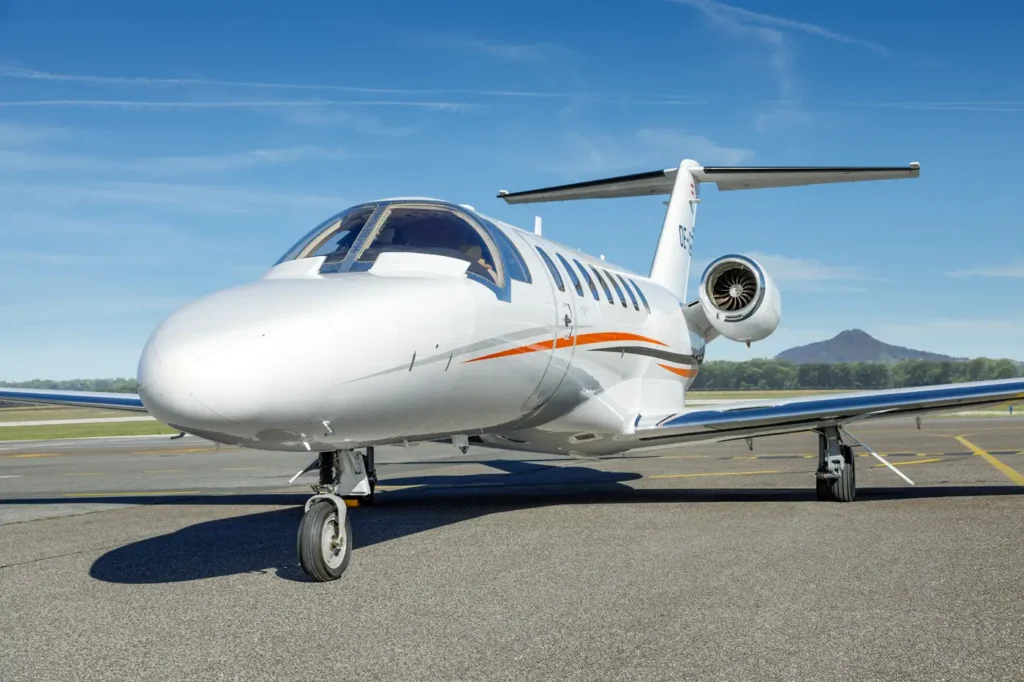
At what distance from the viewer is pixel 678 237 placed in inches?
710

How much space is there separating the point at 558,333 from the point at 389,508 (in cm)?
353

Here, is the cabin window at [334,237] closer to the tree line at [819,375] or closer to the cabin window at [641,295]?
the cabin window at [641,295]

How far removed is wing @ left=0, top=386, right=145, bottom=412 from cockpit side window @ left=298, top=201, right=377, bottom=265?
21.1 ft

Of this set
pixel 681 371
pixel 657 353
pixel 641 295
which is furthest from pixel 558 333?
pixel 681 371

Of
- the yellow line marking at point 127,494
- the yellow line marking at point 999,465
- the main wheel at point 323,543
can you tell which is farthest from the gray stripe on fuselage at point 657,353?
the yellow line marking at point 127,494

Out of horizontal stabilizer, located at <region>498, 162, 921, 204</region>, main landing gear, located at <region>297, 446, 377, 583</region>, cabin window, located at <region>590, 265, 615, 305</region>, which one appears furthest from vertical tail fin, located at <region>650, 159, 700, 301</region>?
Answer: main landing gear, located at <region>297, 446, 377, 583</region>

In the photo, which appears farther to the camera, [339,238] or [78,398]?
[78,398]

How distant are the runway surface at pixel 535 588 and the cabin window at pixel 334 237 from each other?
2.42 meters

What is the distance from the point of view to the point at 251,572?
7.18 metres

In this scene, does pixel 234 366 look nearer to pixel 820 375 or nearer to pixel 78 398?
pixel 78 398

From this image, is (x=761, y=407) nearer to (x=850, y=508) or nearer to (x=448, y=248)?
(x=850, y=508)

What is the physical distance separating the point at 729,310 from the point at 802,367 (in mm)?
141738

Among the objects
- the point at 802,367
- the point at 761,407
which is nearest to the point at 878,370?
the point at 802,367

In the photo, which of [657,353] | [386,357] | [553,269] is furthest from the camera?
[657,353]
